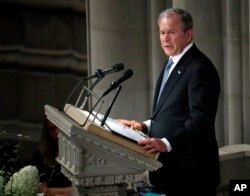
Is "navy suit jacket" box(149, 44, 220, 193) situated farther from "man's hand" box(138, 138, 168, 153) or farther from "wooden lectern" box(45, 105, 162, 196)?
"wooden lectern" box(45, 105, 162, 196)

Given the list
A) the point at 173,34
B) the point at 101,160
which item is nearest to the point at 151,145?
the point at 101,160

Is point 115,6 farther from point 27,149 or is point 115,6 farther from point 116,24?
point 27,149

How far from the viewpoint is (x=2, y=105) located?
7.41m

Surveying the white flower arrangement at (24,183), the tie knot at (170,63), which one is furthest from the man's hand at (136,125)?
the white flower arrangement at (24,183)

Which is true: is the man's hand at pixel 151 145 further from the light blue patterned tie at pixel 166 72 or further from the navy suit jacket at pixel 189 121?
the light blue patterned tie at pixel 166 72

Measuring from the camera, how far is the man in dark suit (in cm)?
436

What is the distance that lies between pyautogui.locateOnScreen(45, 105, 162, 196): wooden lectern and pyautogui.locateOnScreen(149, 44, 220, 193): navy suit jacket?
327mm

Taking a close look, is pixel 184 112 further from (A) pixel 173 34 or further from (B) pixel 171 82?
(A) pixel 173 34

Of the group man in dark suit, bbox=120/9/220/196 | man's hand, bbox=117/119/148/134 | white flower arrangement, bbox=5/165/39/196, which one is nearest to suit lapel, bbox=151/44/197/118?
man in dark suit, bbox=120/9/220/196

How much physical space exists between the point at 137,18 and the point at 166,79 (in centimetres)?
222

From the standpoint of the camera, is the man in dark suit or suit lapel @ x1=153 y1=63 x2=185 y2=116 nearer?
the man in dark suit

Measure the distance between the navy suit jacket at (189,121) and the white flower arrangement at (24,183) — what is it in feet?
3.15

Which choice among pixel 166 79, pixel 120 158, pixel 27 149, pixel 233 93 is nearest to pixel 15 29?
pixel 27 149

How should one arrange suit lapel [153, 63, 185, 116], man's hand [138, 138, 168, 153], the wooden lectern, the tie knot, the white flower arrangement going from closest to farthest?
the white flower arrangement < the wooden lectern < man's hand [138, 138, 168, 153] < suit lapel [153, 63, 185, 116] < the tie knot
